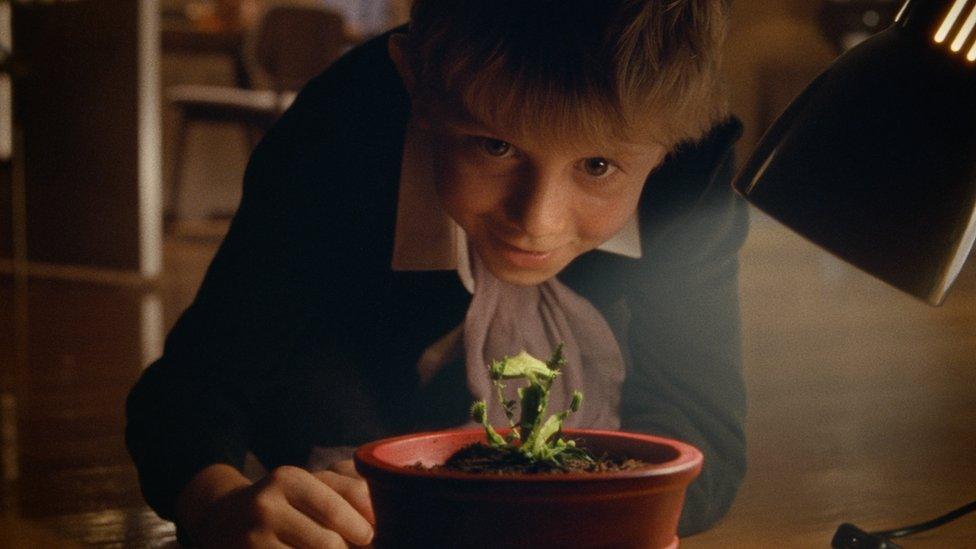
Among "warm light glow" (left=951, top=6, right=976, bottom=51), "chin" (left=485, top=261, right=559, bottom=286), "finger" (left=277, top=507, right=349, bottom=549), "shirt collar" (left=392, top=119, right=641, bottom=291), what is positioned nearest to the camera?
"warm light glow" (left=951, top=6, right=976, bottom=51)

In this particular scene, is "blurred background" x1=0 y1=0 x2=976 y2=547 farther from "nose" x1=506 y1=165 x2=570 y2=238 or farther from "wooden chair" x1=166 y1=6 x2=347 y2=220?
"nose" x1=506 y1=165 x2=570 y2=238

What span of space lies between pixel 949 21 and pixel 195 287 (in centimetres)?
237

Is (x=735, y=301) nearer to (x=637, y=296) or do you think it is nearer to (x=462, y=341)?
(x=637, y=296)

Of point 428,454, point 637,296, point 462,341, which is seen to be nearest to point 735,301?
point 637,296

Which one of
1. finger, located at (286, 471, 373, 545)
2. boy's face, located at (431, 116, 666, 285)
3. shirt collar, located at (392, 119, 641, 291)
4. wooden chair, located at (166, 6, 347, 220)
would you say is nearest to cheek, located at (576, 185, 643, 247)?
boy's face, located at (431, 116, 666, 285)

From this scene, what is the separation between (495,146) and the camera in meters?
0.61

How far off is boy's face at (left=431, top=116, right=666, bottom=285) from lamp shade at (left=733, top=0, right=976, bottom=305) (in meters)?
0.17

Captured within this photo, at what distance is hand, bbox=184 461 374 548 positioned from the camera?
529 mm

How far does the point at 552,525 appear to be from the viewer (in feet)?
1.42

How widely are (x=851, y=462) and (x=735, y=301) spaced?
231 millimetres

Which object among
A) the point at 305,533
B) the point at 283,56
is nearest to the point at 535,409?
the point at 305,533

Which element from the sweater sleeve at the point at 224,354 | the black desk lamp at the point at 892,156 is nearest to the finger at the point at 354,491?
the sweater sleeve at the point at 224,354

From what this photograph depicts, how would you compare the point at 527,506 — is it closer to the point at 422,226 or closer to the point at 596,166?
Answer: the point at 596,166

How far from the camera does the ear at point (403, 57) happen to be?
69 cm
